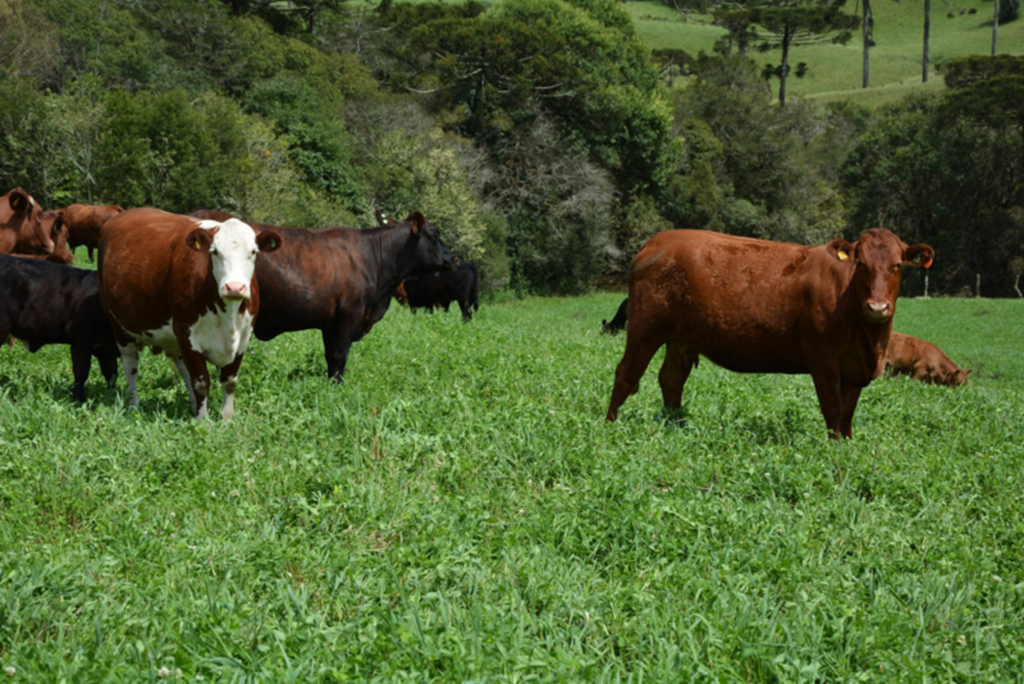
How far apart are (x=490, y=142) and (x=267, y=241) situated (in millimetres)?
39122

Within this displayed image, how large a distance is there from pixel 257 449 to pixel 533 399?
297 cm

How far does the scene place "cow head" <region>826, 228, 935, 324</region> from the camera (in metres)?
6.85

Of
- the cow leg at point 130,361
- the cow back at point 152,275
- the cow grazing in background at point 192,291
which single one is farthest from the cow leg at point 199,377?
the cow leg at point 130,361

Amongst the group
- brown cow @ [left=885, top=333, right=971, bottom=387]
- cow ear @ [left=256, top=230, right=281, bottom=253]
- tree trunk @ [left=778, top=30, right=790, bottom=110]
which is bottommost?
brown cow @ [left=885, top=333, right=971, bottom=387]

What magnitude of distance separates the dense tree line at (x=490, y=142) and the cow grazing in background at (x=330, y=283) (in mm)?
24465

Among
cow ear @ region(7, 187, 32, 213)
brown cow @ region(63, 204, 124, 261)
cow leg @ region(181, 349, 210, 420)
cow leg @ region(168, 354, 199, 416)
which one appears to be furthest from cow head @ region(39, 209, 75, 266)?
cow leg @ region(181, 349, 210, 420)

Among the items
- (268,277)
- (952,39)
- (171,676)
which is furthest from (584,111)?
(952,39)

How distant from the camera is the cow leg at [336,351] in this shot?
30.0ft

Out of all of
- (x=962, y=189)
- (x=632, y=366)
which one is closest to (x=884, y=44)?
(x=962, y=189)

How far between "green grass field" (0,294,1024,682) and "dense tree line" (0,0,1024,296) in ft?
93.6

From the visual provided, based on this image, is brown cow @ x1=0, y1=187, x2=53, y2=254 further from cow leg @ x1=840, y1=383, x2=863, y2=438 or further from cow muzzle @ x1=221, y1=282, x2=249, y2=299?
cow leg @ x1=840, y1=383, x2=863, y2=438

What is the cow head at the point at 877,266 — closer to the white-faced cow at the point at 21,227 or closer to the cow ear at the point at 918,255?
the cow ear at the point at 918,255

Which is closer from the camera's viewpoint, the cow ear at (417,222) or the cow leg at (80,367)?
the cow leg at (80,367)

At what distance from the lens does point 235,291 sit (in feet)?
22.4
